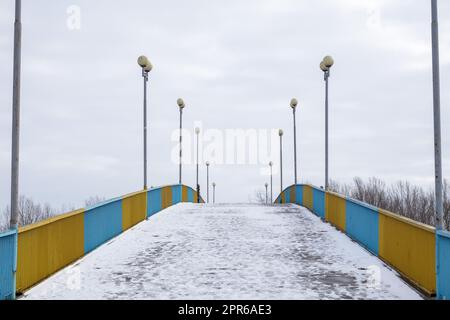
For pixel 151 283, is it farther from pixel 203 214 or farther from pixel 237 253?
pixel 203 214

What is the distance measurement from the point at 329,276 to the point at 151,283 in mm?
3247

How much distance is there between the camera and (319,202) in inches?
810

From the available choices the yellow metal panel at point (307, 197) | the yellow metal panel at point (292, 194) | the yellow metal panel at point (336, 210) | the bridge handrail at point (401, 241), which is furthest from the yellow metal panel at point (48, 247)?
the yellow metal panel at point (292, 194)

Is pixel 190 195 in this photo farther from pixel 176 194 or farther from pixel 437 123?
pixel 437 123

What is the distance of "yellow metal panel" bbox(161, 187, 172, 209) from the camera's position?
24.2 meters

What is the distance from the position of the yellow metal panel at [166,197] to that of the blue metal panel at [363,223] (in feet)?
35.5

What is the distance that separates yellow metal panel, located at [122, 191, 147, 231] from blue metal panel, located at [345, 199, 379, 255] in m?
6.58

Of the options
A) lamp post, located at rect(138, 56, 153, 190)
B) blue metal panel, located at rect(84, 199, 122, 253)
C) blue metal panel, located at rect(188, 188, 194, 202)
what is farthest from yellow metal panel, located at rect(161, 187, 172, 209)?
blue metal panel, located at rect(188, 188, 194, 202)

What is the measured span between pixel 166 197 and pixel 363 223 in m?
13.5

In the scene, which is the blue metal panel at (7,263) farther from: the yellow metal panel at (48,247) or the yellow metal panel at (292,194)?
the yellow metal panel at (292,194)

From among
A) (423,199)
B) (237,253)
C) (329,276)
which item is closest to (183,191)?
(237,253)

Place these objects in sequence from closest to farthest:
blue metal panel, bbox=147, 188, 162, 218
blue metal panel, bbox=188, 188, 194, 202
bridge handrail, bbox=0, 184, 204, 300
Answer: bridge handrail, bbox=0, 184, 204, 300
blue metal panel, bbox=147, 188, 162, 218
blue metal panel, bbox=188, 188, 194, 202

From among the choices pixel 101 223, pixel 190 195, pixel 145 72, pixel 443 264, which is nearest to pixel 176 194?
pixel 190 195

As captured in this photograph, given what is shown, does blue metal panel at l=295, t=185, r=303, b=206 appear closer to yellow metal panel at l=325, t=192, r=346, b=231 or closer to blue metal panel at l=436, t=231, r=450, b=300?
yellow metal panel at l=325, t=192, r=346, b=231
